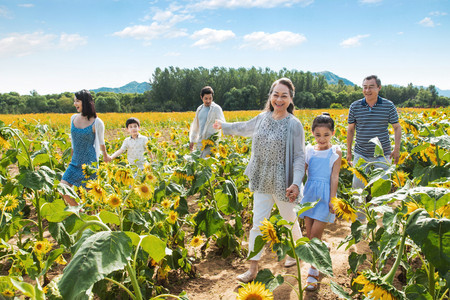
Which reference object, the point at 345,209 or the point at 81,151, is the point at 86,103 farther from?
the point at 345,209

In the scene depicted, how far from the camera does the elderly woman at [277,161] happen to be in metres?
2.51

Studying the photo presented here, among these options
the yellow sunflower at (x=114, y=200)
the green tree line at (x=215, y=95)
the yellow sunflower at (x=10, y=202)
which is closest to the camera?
the yellow sunflower at (x=114, y=200)

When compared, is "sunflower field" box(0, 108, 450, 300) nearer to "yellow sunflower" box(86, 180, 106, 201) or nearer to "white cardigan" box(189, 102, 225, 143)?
"yellow sunflower" box(86, 180, 106, 201)

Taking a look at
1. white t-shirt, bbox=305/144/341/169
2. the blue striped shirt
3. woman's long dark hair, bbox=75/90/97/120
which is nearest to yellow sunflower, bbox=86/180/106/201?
white t-shirt, bbox=305/144/341/169

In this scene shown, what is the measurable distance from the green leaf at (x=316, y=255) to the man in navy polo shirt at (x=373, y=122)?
2359 mm

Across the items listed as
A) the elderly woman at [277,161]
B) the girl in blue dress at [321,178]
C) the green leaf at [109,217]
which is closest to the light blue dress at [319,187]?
the girl in blue dress at [321,178]

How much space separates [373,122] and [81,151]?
3.27m

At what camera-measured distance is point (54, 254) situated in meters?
1.37

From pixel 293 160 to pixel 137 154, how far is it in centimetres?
264

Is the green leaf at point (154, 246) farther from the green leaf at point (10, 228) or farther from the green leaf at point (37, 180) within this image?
the green leaf at point (10, 228)

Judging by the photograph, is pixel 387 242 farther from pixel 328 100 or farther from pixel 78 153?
pixel 328 100

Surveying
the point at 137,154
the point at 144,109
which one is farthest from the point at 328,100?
the point at 137,154

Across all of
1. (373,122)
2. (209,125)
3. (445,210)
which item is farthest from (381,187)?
(209,125)

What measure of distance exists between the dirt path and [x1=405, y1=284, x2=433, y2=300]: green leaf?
1064mm
